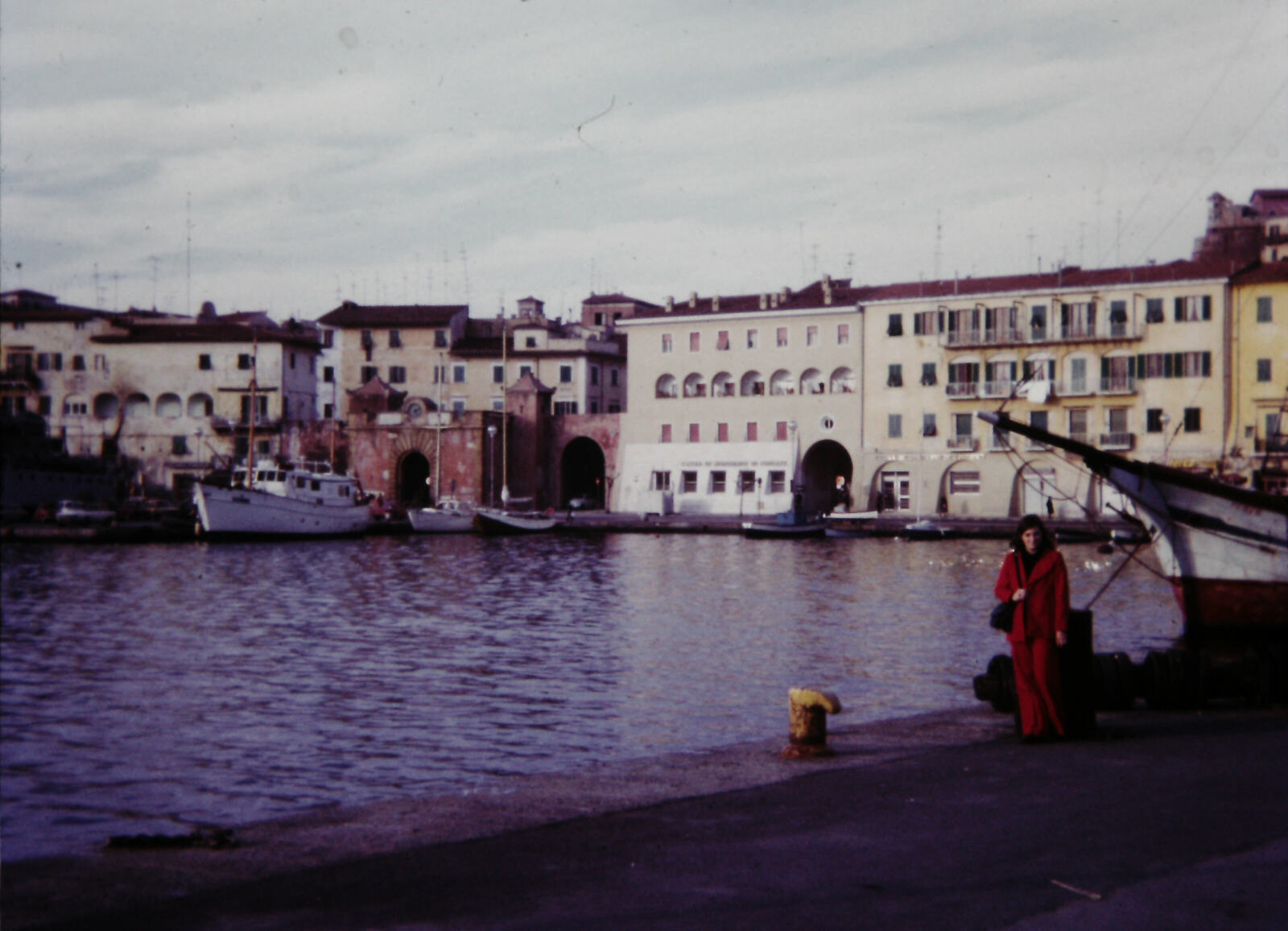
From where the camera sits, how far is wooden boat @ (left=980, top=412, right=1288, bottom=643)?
58.9 feet

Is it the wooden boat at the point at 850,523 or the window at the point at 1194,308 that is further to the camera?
the window at the point at 1194,308

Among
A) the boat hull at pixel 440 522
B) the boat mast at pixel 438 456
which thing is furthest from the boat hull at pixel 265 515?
the boat mast at pixel 438 456

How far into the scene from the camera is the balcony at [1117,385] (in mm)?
60906

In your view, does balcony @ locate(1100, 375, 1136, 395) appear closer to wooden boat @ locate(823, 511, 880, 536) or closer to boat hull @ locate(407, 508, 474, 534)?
wooden boat @ locate(823, 511, 880, 536)

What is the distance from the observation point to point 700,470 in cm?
7131

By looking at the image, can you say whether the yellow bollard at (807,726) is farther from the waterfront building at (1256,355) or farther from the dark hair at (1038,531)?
the waterfront building at (1256,355)

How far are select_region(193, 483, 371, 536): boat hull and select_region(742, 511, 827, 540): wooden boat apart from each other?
18.1m

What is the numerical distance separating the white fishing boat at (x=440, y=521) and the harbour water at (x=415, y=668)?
77.8ft

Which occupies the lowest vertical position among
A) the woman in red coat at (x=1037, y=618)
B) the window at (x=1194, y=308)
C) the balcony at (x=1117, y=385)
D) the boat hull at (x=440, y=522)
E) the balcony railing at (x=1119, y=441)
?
the boat hull at (x=440, y=522)

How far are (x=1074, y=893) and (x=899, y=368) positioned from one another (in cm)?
6211

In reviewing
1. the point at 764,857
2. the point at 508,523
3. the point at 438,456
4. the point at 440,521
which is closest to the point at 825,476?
the point at 508,523

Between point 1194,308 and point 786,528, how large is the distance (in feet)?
66.9

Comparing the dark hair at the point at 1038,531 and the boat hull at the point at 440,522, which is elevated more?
the dark hair at the point at 1038,531

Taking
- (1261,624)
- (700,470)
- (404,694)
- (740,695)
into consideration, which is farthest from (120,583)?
(700,470)
